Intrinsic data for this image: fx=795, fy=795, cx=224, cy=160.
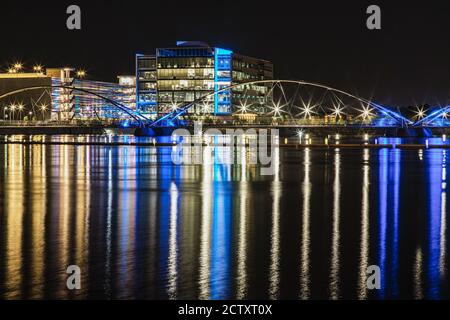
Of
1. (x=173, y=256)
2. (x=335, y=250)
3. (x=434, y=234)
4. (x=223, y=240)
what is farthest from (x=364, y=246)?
(x=173, y=256)

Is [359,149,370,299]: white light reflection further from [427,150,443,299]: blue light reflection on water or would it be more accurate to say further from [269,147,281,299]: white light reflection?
[269,147,281,299]: white light reflection

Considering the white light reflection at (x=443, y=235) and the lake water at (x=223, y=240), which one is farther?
the white light reflection at (x=443, y=235)

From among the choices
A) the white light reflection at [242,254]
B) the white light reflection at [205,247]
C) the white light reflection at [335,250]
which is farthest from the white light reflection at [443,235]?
the white light reflection at [205,247]

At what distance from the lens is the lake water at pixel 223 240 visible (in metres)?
12.7

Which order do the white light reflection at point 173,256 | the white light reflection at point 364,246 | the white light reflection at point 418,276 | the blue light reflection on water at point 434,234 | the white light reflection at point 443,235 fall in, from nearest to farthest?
the white light reflection at point 418,276
the white light reflection at point 173,256
the white light reflection at point 364,246
the blue light reflection on water at point 434,234
the white light reflection at point 443,235

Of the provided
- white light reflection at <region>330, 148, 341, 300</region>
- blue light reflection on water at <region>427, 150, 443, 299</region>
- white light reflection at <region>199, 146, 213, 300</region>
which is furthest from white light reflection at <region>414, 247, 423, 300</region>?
white light reflection at <region>199, 146, 213, 300</region>

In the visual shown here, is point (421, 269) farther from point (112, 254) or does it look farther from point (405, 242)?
point (112, 254)

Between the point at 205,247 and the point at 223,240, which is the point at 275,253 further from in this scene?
the point at 223,240

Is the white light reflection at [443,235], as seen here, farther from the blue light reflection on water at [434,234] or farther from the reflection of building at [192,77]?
the reflection of building at [192,77]

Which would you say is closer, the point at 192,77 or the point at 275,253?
the point at 275,253

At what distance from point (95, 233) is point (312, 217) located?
241 inches

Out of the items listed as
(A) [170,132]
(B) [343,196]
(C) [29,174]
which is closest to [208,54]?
(A) [170,132]

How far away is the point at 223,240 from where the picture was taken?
16953 mm

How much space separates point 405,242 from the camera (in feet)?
55.5
